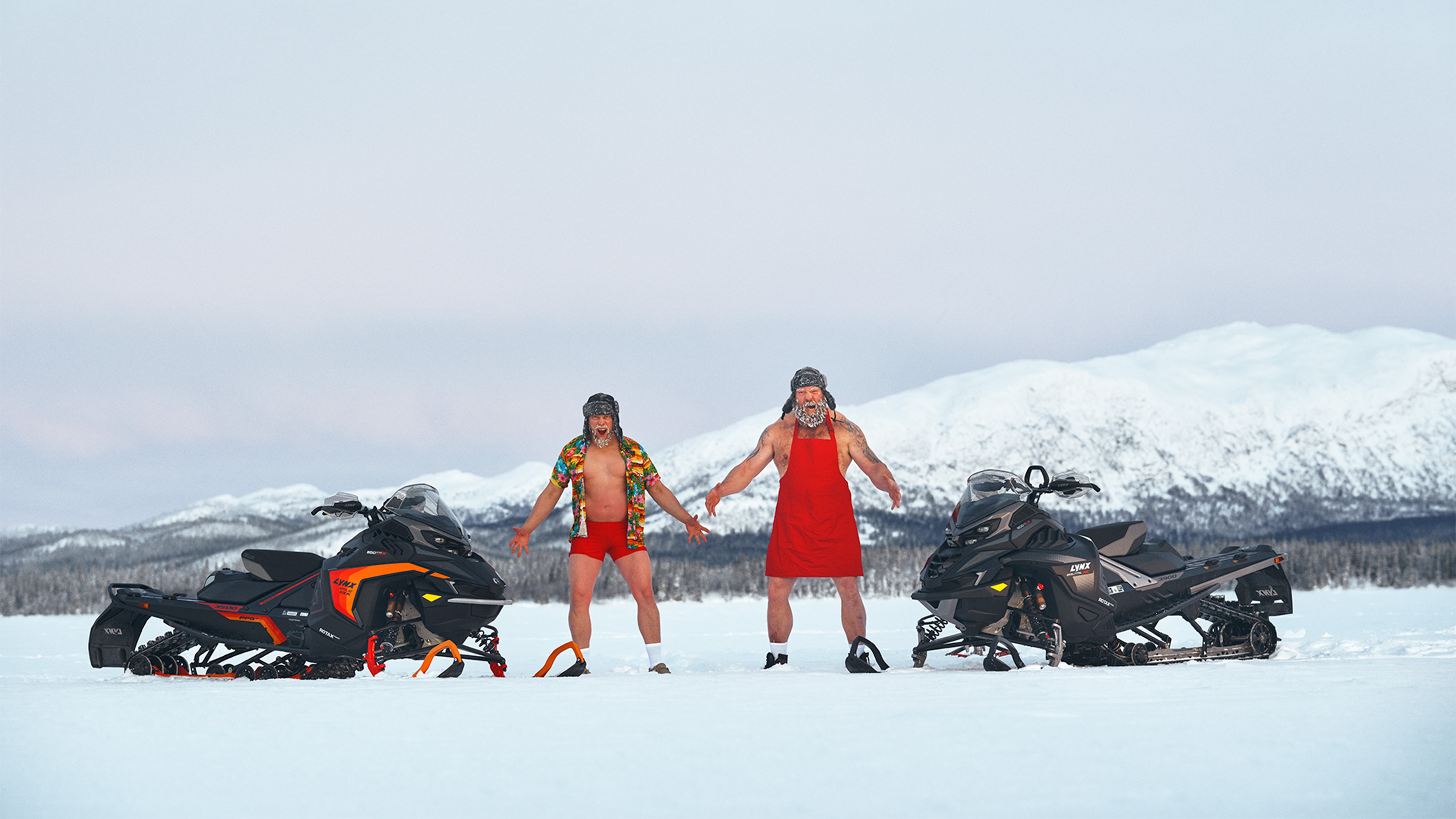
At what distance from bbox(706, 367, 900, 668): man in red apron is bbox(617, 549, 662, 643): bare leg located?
1.96ft

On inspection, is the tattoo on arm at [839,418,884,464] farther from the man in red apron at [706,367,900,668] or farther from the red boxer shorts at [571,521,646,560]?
the red boxer shorts at [571,521,646,560]

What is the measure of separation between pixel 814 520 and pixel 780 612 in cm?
68

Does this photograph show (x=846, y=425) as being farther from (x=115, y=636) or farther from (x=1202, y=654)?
(x=115, y=636)

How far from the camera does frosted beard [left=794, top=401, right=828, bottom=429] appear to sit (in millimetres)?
7645

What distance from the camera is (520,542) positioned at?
7.45 m

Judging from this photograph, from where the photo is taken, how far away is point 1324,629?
40.1 ft

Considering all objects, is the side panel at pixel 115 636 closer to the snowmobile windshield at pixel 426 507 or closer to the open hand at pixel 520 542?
the snowmobile windshield at pixel 426 507

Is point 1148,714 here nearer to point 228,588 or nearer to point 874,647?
point 874,647

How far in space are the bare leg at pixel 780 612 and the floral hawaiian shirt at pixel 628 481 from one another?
3.23ft

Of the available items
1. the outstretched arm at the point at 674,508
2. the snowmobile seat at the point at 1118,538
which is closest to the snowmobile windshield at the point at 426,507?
the outstretched arm at the point at 674,508

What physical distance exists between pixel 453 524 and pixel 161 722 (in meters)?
2.78

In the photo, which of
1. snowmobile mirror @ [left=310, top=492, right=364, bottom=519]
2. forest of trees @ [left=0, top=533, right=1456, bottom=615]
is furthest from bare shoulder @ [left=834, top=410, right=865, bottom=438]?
forest of trees @ [left=0, top=533, right=1456, bottom=615]

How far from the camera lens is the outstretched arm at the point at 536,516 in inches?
285

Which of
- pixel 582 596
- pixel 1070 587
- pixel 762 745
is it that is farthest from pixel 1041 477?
pixel 762 745
